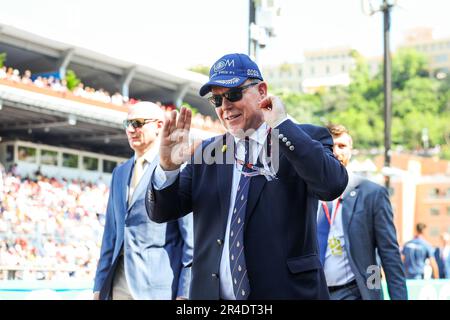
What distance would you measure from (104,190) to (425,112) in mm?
86948

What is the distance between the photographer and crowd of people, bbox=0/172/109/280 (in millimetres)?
13586

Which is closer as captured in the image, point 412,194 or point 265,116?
point 265,116

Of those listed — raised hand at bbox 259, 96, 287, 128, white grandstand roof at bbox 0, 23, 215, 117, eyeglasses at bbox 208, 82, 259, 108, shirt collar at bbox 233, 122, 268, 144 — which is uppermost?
white grandstand roof at bbox 0, 23, 215, 117

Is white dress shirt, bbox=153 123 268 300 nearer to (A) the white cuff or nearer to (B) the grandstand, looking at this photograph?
(A) the white cuff

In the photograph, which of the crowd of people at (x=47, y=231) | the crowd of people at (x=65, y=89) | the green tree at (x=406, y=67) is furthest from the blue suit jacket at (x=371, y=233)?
the green tree at (x=406, y=67)

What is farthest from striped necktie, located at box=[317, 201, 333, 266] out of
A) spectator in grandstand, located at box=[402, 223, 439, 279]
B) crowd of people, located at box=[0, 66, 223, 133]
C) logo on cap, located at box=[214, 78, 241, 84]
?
crowd of people, located at box=[0, 66, 223, 133]

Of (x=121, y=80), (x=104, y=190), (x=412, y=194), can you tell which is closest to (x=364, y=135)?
(x=412, y=194)

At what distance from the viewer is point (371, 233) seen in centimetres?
535

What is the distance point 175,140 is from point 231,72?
0.35 metres

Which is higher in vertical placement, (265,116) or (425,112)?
(425,112)

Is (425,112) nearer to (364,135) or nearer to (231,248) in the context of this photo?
(364,135)

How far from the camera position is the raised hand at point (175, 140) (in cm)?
285

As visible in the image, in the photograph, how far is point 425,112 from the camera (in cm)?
10300

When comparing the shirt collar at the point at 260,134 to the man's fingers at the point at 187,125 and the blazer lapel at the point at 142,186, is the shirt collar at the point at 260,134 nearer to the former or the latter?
the man's fingers at the point at 187,125
